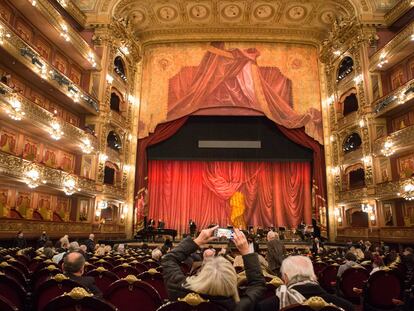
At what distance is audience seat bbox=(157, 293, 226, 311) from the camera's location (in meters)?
2.14

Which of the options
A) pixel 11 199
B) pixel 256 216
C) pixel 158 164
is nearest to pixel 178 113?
pixel 158 164

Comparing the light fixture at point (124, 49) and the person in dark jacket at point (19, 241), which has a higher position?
the light fixture at point (124, 49)

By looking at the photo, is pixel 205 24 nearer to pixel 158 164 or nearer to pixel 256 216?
pixel 158 164

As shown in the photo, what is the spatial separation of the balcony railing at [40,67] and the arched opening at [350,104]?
16.5 metres

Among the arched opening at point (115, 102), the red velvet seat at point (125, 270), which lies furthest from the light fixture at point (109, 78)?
the red velvet seat at point (125, 270)

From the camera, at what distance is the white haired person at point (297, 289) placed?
2.32m

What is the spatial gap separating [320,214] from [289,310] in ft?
72.9

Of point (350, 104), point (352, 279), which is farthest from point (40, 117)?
point (350, 104)

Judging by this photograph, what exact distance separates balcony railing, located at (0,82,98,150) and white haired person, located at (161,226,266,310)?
44.0 feet

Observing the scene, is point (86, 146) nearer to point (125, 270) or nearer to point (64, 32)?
point (64, 32)

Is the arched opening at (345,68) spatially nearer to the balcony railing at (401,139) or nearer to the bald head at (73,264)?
the balcony railing at (401,139)

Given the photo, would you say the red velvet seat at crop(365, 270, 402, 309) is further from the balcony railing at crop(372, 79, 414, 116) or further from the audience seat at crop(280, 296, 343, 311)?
the balcony railing at crop(372, 79, 414, 116)

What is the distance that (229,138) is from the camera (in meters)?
25.0

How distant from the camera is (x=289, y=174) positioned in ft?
85.8
